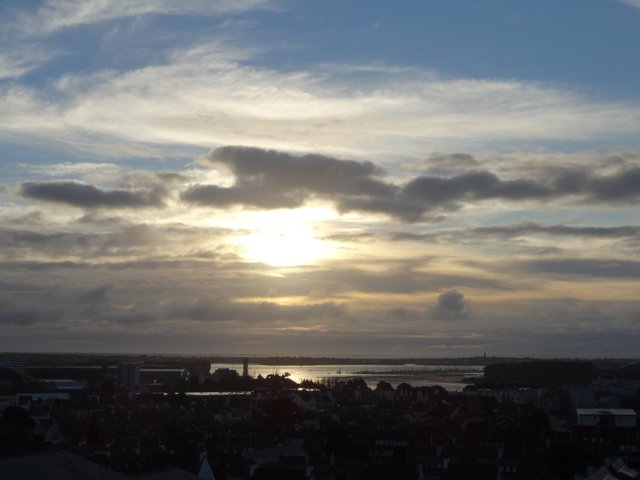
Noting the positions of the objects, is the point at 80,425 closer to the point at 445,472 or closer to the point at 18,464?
the point at 445,472

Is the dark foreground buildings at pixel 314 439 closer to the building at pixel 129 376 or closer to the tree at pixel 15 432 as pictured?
the tree at pixel 15 432

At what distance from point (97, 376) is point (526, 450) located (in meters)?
127

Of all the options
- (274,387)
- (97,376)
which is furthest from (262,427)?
(97,376)

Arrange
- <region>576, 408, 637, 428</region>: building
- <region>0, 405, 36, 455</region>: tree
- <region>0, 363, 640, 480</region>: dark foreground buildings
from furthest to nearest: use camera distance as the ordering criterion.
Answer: <region>576, 408, 637, 428</region>: building
<region>0, 405, 36, 455</region>: tree
<region>0, 363, 640, 480</region>: dark foreground buildings

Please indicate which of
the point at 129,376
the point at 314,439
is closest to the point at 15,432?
the point at 314,439

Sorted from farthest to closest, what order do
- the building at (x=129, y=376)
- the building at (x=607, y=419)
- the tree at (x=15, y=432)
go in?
the building at (x=129, y=376)
the building at (x=607, y=419)
the tree at (x=15, y=432)

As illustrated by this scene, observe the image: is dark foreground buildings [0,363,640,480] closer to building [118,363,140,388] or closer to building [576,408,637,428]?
building [576,408,637,428]

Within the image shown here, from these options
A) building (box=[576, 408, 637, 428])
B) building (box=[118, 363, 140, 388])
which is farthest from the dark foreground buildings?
building (box=[118, 363, 140, 388])

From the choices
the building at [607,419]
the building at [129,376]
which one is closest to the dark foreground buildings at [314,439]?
the building at [607,419]

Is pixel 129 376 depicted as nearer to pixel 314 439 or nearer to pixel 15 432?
pixel 314 439

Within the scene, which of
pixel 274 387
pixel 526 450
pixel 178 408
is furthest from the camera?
pixel 274 387

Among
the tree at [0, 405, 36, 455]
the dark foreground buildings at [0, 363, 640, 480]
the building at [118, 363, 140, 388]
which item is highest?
the building at [118, 363, 140, 388]

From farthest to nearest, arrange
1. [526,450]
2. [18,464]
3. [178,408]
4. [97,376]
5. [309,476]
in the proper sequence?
[97,376], [178,408], [526,450], [309,476], [18,464]

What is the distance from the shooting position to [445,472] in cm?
4728
